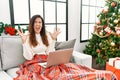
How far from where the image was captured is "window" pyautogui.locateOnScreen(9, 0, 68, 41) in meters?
2.42

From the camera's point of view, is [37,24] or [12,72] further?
[37,24]

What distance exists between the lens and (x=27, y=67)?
184cm

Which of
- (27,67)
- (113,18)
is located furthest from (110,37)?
(27,67)

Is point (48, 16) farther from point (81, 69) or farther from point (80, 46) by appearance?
point (81, 69)

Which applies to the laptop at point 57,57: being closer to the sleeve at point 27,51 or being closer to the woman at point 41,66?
the woman at point 41,66

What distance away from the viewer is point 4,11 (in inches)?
87.7

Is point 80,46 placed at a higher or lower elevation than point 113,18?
lower

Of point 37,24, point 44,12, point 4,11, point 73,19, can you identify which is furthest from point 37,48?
point 73,19

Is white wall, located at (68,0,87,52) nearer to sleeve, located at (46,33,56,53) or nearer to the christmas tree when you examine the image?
the christmas tree

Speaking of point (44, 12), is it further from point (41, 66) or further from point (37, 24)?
point (41, 66)

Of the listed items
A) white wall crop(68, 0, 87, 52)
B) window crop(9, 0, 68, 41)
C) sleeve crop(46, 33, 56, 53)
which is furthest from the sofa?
white wall crop(68, 0, 87, 52)

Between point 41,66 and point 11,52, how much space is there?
1.47 ft

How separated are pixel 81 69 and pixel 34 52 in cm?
65

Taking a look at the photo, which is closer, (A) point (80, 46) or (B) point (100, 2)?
(A) point (80, 46)
